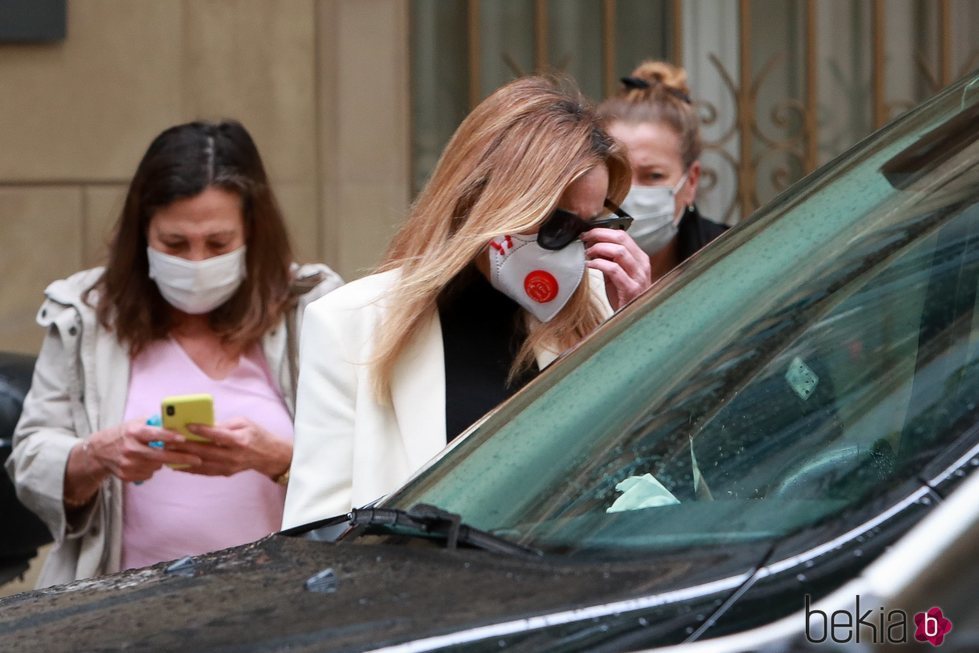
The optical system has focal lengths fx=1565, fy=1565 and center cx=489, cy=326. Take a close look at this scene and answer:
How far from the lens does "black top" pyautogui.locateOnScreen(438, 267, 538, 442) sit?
9.15 ft

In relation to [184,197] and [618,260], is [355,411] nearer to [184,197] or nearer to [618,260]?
[618,260]

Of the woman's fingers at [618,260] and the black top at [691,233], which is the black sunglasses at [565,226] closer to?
the woman's fingers at [618,260]

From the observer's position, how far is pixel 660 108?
4348mm

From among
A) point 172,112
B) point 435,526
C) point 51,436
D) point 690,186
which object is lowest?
point 51,436

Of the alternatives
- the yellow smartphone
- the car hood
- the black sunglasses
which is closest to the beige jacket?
the yellow smartphone

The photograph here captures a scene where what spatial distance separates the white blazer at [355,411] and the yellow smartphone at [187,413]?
62 centimetres

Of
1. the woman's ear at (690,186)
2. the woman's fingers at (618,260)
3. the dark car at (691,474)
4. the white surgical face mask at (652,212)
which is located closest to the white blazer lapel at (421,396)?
the woman's fingers at (618,260)

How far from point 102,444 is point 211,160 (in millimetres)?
764

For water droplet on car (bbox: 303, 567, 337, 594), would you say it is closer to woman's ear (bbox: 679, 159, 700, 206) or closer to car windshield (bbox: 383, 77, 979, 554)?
car windshield (bbox: 383, 77, 979, 554)

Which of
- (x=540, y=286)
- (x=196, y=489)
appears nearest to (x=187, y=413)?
(x=196, y=489)

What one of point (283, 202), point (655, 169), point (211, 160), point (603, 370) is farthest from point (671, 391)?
point (283, 202)

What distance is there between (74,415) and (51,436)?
10 centimetres

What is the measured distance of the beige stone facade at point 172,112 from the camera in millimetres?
6777

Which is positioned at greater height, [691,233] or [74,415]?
[691,233]
